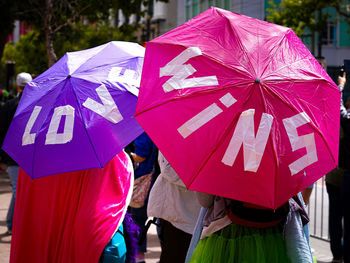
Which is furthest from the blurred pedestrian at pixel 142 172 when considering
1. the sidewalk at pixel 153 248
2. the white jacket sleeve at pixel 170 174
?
the white jacket sleeve at pixel 170 174

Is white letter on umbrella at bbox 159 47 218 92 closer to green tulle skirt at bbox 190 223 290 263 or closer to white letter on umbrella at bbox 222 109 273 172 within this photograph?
white letter on umbrella at bbox 222 109 273 172

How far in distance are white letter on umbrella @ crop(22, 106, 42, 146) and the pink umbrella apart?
3.17ft

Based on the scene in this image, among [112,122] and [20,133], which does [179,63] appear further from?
[20,133]

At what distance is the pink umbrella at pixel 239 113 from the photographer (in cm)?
301

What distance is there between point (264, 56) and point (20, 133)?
1760mm

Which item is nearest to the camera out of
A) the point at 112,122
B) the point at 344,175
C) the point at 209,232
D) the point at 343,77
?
the point at 209,232

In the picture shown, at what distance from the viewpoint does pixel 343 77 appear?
5523 mm

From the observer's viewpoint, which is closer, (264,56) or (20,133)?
(264,56)

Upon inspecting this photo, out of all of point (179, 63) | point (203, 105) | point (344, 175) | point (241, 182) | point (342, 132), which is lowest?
point (344, 175)

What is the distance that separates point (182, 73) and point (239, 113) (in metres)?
0.42

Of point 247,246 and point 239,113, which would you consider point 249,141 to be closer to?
point 239,113

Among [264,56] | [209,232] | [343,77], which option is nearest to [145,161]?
[343,77]

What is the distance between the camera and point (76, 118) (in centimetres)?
380

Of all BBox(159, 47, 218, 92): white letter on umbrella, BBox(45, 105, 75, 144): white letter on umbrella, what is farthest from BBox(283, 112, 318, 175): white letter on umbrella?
BBox(45, 105, 75, 144): white letter on umbrella
